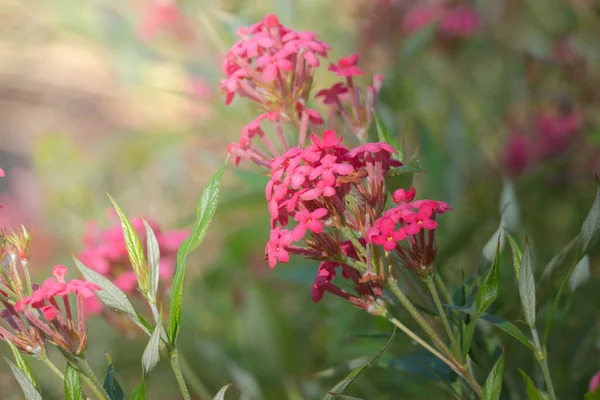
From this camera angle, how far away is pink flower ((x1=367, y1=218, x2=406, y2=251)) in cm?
93

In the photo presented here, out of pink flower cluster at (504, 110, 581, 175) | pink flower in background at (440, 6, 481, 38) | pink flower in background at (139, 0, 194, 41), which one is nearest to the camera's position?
pink flower cluster at (504, 110, 581, 175)

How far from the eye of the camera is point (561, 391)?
1352mm

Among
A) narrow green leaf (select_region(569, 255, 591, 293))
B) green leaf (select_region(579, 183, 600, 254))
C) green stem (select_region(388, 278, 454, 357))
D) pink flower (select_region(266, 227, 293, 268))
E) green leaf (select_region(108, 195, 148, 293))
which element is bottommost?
narrow green leaf (select_region(569, 255, 591, 293))

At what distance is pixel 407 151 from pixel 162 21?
4.80ft

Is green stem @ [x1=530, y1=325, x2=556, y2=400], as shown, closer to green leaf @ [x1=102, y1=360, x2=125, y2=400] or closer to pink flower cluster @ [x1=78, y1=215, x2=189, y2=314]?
green leaf @ [x1=102, y1=360, x2=125, y2=400]

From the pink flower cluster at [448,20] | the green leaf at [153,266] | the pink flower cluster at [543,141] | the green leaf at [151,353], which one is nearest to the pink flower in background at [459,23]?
the pink flower cluster at [448,20]

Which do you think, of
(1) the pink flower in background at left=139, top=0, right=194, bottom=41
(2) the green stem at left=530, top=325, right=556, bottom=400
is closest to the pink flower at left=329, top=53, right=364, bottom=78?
(2) the green stem at left=530, top=325, right=556, bottom=400

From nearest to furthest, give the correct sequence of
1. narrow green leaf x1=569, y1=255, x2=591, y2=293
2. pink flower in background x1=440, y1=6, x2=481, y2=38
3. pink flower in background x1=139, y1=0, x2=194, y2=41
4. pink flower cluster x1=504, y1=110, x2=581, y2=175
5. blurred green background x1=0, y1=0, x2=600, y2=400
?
narrow green leaf x1=569, y1=255, x2=591, y2=293 < blurred green background x1=0, y1=0, x2=600, y2=400 < pink flower cluster x1=504, y1=110, x2=581, y2=175 < pink flower in background x1=440, y1=6, x2=481, y2=38 < pink flower in background x1=139, y1=0, x2=194, y2=41

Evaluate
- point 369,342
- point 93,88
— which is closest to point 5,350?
point 369,342

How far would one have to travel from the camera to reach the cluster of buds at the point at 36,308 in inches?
37.7

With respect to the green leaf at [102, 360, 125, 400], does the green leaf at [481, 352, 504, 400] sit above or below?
above

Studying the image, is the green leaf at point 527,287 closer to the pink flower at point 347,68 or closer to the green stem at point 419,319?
the green stem at point 419,319

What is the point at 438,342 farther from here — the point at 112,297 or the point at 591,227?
the point at 112,297

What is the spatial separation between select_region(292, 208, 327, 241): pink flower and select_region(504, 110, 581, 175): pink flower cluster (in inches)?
64.0
